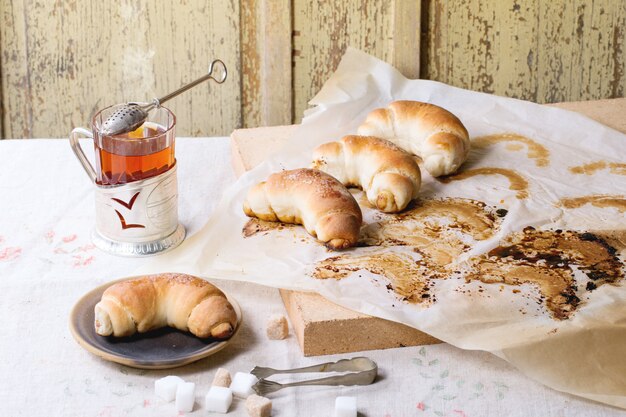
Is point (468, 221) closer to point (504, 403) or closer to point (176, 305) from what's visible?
point (504, 403)

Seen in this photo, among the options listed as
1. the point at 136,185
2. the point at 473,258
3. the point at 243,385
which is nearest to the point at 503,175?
the point at 473,258

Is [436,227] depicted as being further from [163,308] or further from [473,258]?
[163,308]

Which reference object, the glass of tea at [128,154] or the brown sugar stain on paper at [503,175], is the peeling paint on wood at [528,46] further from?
the glass of tea at [128,154]

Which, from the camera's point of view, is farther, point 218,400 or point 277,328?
point 277,328

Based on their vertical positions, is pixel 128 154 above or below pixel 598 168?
above

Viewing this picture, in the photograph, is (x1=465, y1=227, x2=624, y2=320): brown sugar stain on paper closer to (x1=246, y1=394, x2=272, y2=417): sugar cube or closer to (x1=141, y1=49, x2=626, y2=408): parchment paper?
(x1=141, y1=49, x2=626, y2=408): parchment paper

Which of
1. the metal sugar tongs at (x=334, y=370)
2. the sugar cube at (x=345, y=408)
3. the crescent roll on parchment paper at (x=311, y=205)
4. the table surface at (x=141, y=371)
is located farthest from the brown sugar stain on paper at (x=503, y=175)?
the sugar cube at (x=345, y=408)
